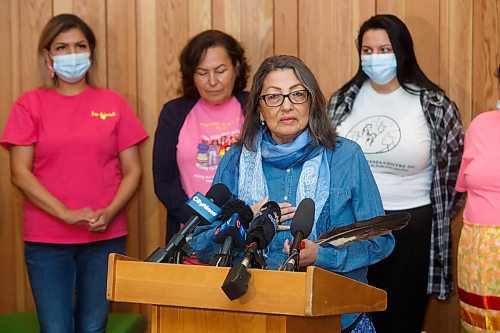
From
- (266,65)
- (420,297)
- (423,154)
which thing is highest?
(266,65)

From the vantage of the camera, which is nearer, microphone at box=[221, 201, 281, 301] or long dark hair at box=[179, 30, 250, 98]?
microphone at box=[221, 201, 281, 301]

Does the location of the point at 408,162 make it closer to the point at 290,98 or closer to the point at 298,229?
the point at 290,98

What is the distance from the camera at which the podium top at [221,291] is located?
1.70m

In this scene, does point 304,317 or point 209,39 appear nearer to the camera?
point 304,317

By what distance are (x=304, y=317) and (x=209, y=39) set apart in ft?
7.30

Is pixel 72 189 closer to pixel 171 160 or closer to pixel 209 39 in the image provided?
pixel 171 160

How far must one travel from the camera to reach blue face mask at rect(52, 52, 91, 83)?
12.7 feet

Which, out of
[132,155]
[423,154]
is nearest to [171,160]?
[132,155]

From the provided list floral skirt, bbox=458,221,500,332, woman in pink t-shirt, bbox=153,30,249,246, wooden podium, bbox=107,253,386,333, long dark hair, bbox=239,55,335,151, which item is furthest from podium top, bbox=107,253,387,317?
woman in pink t-shirt, bbox=153,30,249,246

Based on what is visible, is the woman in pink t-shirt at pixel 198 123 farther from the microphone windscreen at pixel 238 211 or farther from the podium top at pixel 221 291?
the podium top at pixel 221 291

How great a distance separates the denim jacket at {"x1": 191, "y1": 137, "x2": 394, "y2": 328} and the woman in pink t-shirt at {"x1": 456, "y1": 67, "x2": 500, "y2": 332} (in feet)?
3.08

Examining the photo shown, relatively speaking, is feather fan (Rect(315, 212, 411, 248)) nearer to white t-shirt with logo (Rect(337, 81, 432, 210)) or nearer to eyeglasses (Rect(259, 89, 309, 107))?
eyeglasses (Rect(259, 89, 309, 107))

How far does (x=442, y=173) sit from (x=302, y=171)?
56.8 inches

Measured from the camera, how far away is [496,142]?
3.34 metres
